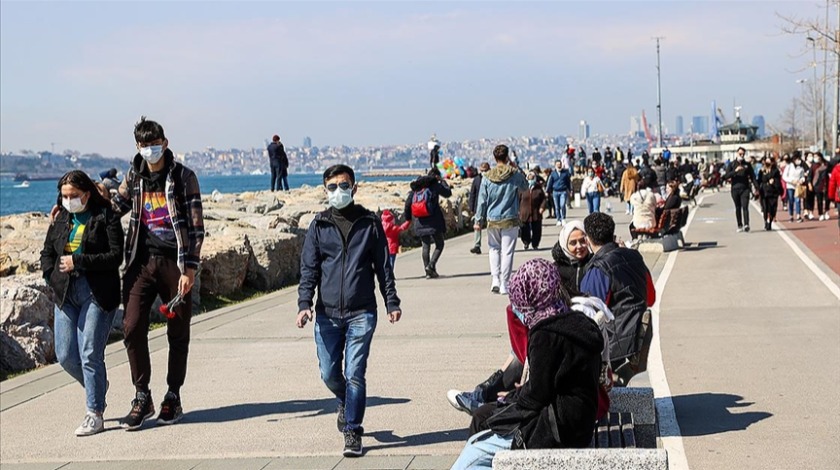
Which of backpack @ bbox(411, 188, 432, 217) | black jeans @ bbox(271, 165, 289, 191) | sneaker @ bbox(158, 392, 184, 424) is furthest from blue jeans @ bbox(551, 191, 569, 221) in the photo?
sneaker @ bbox(158, 392, 184, 424)

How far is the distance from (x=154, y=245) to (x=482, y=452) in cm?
359

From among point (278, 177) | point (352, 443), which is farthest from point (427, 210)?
point (278, 177)

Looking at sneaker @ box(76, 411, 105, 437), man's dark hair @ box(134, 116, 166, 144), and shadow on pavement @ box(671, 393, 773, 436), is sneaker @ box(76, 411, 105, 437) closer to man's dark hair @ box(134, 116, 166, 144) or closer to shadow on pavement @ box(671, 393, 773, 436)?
man's dark hair @ box(134, 116, 166, 144)

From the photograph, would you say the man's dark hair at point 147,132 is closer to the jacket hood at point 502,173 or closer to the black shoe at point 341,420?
the black shoe at point 341,420

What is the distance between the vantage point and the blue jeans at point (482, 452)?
17.7 feet

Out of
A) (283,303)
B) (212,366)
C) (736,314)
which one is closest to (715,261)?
(736,314)

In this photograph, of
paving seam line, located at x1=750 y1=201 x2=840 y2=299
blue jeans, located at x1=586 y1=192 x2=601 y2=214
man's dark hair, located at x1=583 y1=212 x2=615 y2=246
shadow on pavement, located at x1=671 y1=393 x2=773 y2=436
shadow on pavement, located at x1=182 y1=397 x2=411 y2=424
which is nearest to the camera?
shadow on pavement, located at x1=671 y1=393 x2=773 y2=436

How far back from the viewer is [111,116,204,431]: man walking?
26.8 feet

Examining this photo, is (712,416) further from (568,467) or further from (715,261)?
(715,261)

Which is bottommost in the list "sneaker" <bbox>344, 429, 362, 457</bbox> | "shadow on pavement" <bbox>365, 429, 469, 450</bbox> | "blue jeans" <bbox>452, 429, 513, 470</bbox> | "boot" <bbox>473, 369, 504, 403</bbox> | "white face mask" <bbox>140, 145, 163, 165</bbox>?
"shadow on pavement" <bbox>365, 429, 469, 450</bbox>

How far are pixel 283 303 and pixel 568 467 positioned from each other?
1065 centimetres

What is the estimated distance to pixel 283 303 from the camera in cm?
1523

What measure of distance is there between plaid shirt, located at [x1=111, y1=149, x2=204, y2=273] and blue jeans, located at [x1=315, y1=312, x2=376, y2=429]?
1.25 meters

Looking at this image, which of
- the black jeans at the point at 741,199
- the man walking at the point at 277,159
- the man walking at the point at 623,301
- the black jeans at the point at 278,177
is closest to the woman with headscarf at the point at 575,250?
the man walking at the point at 623,301
